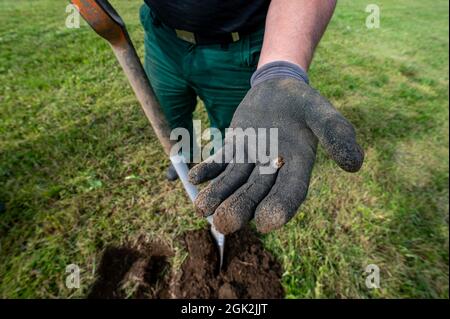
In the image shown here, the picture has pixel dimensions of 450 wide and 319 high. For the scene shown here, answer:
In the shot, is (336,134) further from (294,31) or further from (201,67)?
(201,67)

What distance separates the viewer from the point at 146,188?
2689 millimetres

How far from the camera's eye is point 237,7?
152 centimetres

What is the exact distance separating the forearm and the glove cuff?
0.13ft

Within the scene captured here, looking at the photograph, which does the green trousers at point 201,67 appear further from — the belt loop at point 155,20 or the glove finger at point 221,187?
the glove finger at point 221,187

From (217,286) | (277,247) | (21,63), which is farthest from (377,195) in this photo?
(21,63)

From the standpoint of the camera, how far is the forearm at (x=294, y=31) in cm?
128

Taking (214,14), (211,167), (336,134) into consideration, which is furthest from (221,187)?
(214,14)

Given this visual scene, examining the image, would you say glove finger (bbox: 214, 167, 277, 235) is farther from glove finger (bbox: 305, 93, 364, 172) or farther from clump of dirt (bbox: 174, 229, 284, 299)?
clump of dirt (bbox: 174, 229, 284, 299)

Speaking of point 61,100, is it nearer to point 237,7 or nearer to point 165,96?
point 165,96

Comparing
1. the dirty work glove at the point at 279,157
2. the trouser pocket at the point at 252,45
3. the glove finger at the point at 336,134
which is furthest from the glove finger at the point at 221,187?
the trouser pocket at the point at 252,45

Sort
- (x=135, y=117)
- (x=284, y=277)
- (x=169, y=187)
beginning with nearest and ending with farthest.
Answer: (x=284, y=277)
(x=169, y=187)
(x=135, y=117)

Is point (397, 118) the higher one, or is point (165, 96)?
point (165, 96)
